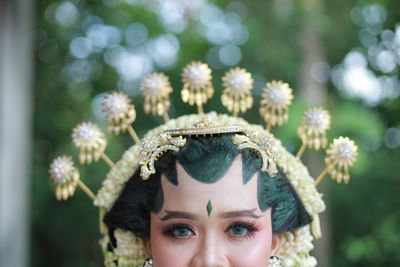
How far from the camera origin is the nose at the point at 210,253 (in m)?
1.70

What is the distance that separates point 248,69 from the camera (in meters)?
7.43

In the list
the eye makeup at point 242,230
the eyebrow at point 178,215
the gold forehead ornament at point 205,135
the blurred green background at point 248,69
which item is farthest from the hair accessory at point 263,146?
the blurred green background at point 248,69

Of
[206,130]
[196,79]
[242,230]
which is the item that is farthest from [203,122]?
[242,230]

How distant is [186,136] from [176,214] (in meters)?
0.31

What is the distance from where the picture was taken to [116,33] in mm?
8000

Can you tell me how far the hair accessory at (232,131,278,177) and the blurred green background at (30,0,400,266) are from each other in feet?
9.96

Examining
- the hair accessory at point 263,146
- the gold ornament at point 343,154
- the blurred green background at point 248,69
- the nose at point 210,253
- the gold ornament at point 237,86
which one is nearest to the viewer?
the nose at point 210,253

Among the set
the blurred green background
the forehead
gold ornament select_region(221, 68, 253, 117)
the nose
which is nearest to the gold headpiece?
gold ornament select_region(221, 68, 253, 117)

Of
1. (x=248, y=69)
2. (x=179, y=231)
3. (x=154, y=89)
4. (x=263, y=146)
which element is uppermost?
(x=248, y=69)

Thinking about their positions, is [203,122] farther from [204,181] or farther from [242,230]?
[242,230]

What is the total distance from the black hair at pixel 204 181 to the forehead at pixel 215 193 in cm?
2

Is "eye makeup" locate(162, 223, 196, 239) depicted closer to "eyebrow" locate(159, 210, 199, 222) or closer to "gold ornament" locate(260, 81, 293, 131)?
"eyebrow" locate(159, 210, 199, 222)

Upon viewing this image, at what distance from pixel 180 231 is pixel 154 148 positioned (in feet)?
1.12

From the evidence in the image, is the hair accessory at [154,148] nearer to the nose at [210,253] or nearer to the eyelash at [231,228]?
the eyelash at [231,228]
